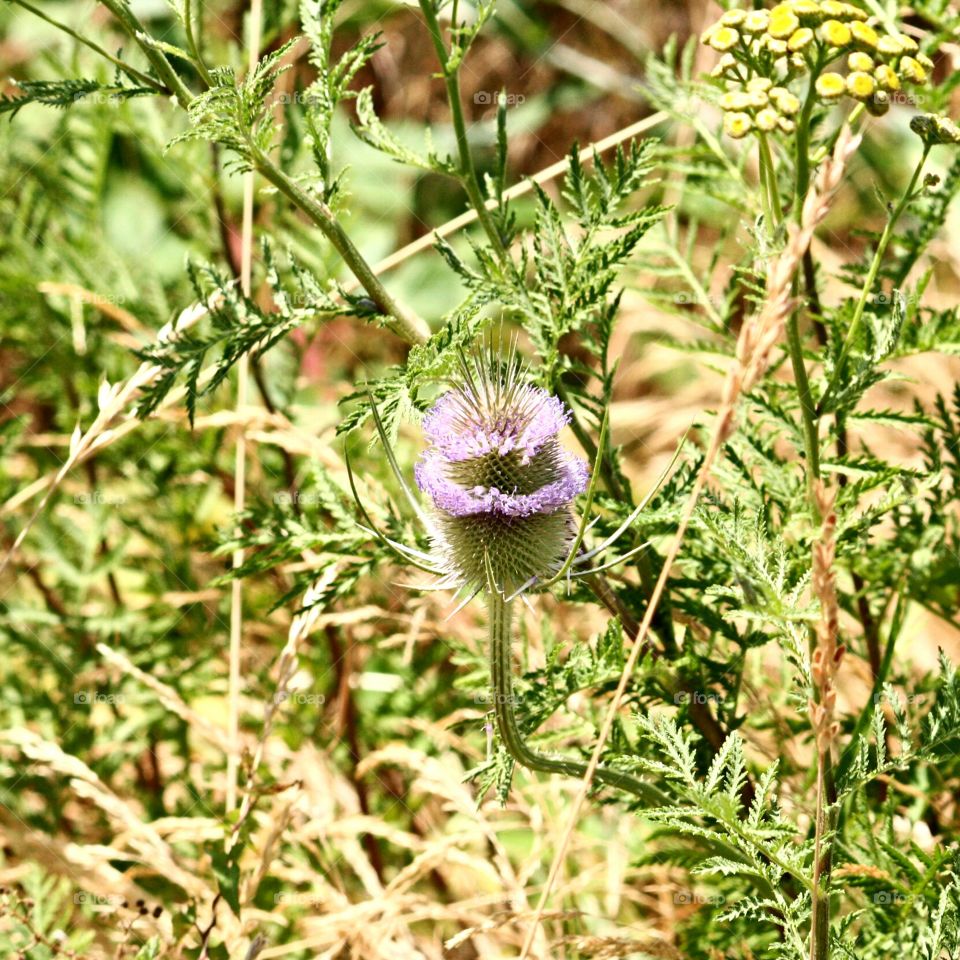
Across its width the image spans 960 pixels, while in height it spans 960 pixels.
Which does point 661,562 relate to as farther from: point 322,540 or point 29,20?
point 29,20

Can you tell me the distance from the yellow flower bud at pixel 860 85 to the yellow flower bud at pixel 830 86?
0.04 ft

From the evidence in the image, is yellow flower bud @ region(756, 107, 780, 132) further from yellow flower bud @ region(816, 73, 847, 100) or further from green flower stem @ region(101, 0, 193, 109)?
green flower stem @ region(101, 0, 193, 109)

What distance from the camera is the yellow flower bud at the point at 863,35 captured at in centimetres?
152

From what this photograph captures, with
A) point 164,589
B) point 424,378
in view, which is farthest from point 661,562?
point 164,589

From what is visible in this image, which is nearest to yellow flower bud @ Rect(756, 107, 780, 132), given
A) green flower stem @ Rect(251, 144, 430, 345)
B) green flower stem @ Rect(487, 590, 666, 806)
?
green flower stem @ Rect(251, 144, 430, 345)

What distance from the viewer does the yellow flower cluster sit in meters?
1.49

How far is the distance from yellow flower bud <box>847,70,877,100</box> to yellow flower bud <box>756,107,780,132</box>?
10cm

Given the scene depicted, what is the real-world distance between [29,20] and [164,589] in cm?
327

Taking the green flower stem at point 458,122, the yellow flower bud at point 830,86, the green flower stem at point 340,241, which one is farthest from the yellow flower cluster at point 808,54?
the green flower stem at point 340,241

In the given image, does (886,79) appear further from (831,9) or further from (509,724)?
(509,724)

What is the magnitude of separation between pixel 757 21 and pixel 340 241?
66 cm

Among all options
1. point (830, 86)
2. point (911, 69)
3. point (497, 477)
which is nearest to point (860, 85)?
point (830, 86)

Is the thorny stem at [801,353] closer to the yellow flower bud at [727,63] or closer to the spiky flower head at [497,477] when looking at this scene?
the yellow flower bud at [727,63]

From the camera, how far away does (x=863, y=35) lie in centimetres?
152
